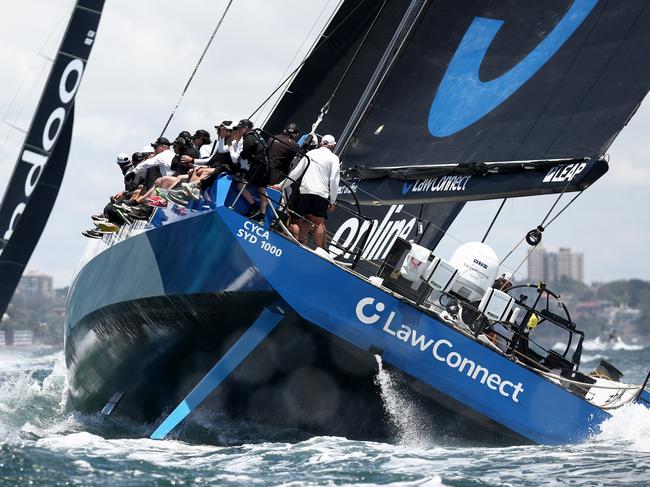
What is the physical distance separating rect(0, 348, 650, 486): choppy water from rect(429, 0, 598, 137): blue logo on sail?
9.49 ft

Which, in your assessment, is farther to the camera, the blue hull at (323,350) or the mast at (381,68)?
the mast at (381,68)

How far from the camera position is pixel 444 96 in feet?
34.6

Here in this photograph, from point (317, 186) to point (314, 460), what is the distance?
85.7 inches

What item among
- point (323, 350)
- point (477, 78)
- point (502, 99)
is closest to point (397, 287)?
point (323, 350)

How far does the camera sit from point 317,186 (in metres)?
8.78

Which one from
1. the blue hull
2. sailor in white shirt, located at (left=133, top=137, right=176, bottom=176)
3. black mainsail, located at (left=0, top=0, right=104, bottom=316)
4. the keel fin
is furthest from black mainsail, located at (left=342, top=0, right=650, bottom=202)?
black mainsail, located at (left=0, top=0, right=104, bottom=316)

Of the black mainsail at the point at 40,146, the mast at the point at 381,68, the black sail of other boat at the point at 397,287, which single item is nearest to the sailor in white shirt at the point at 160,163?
the black sail of other boat at the point at 397,287

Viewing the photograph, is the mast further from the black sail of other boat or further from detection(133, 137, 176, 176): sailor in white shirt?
detection(133, 137, 176, 176): sailor in white shirt

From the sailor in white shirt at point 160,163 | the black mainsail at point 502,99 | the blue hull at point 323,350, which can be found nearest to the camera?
the blue hull at point 323,350

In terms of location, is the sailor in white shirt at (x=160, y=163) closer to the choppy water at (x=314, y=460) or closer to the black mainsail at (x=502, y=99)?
the black mainsail at (x=502, y=99)

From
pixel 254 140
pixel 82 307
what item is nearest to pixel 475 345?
pixel 254 140

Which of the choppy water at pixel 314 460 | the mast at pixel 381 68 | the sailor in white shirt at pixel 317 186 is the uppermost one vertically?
the mast at pixel 381 68

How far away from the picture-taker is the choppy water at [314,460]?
6918mm

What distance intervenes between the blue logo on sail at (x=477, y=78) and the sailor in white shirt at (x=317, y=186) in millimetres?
1891
